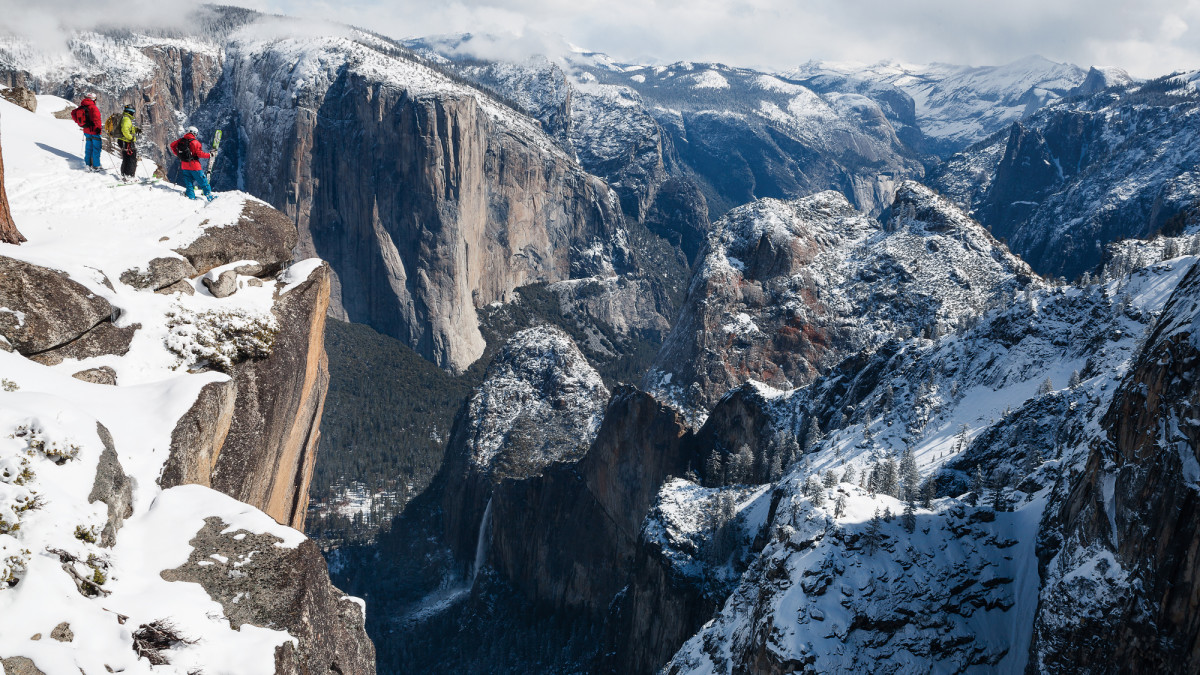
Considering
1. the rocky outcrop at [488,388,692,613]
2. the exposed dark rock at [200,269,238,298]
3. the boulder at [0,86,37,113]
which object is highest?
the boulder at [0,86,37,113]

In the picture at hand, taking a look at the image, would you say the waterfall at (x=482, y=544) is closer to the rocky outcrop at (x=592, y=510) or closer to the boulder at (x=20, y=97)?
the rocky outcrop at (x=592, y=510)

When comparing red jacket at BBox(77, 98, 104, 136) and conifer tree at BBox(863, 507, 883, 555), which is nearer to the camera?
red jacket at BBox(77, 98, 104, 136)

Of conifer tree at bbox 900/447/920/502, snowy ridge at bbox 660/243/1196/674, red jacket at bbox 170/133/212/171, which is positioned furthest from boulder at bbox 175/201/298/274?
conifer tree at bbox 900/447/920/502

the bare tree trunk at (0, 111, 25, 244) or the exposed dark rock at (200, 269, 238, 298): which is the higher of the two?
the bare tree trunk at (0, 111, 25, 244)

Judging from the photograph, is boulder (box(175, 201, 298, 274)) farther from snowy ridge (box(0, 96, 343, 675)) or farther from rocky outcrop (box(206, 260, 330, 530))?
rocky outcrop (box(206, 260, 330, 530))

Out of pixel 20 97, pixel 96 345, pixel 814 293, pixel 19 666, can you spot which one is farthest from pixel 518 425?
pixel 19 666

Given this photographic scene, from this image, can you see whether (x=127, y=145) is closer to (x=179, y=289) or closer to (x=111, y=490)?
(x=179, y=289)
